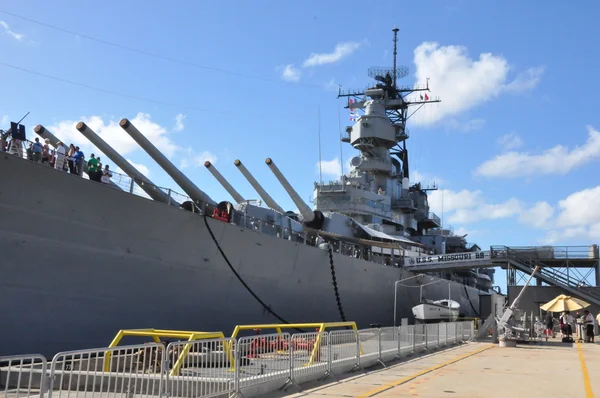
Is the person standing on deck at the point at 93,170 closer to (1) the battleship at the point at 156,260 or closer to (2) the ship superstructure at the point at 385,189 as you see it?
(1) the battleship at the point at 156,260

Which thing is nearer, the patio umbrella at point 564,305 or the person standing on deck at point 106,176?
the person standing on deck at point 106,176

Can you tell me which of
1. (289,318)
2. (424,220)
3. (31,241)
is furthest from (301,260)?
(424,220)

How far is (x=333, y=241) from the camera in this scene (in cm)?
2109

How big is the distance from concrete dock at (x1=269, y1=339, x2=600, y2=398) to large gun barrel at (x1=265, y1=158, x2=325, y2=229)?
845 cm

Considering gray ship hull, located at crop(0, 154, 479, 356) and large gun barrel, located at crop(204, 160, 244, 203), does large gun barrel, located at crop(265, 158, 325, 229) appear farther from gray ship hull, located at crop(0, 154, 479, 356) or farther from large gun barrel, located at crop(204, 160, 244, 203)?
gray ship hull, located at crop(0, 154, 479, 356)

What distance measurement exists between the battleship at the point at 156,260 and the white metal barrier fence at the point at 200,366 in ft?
6.84

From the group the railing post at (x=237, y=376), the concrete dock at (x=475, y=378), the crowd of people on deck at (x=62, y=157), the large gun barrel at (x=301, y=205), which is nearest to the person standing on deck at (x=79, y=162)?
the crowd of people on deck at (x=62, y=157)

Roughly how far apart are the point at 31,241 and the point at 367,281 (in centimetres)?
1429

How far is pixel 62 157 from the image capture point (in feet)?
33.0

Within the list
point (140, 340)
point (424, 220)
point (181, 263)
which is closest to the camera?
point (140, 340)

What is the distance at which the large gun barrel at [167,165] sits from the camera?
1245cm

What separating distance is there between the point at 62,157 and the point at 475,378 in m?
8.27

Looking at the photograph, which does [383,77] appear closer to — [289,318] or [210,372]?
[289,318]

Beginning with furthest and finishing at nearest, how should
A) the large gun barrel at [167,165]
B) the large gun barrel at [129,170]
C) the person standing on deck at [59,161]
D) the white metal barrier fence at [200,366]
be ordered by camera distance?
the large gun barrel at [167,165] → the large gun barrel at [129,170] → the person standing on deck at [59,161] → the white metal barrier fence at [200,366]
